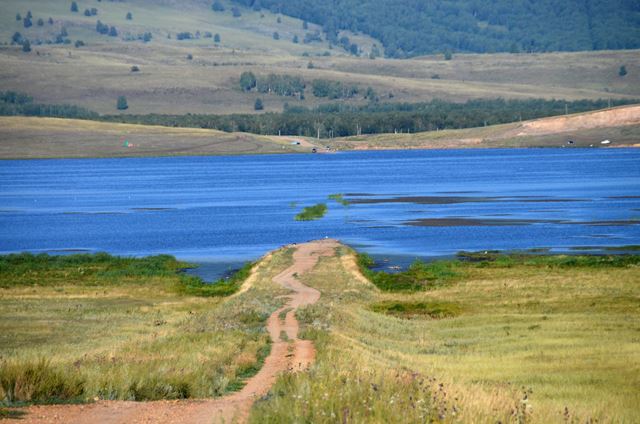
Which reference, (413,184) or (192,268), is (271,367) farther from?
(413,184)

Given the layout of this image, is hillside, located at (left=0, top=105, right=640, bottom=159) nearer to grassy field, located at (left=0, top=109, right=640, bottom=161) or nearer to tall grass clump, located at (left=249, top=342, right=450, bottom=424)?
grassy field, located at (left=0, top=109, right=640, bottom=161)

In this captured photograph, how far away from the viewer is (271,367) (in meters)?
19.5

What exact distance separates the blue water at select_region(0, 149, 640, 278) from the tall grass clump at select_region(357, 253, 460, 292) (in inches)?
234

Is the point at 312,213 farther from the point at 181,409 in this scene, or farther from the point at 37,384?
the point at 181,409

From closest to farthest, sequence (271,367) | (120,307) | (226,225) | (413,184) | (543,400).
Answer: (543,400) < (271,367) < (120,307) < (226,225) < (413,184)

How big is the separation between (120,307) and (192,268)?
1587cm

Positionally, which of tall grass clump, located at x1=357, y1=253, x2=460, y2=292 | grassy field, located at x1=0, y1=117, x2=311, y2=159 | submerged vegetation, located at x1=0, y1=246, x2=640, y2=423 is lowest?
grassy field, located at x1=0, y1=117, x2=311, y2=159

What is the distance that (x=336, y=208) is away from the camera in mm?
89812

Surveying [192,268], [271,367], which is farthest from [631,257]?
[271,367]

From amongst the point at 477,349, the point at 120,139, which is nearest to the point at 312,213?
the point at 477,349

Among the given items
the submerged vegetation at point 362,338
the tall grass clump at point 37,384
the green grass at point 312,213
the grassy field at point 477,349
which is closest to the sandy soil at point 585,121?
the green grass at point 312,213

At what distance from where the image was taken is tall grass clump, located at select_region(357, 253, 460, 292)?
44344 millimetres

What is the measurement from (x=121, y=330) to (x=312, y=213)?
5450cm

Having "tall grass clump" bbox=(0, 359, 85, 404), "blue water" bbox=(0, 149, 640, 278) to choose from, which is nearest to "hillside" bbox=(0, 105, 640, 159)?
"blue water" bbox=(0, 149, 640, 278)
